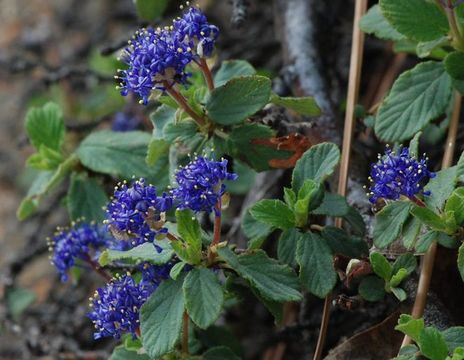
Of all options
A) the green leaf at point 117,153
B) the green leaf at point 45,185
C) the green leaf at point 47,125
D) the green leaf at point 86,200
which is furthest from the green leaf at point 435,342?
the green leaf at point 47,125

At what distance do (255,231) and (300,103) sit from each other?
306 millimetres

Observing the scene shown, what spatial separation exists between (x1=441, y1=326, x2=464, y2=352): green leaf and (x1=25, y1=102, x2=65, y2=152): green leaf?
4.05 feet

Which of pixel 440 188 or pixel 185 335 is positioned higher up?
pixel 440 188

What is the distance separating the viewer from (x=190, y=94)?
1.68 m

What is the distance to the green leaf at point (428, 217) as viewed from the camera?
1395 millimetres

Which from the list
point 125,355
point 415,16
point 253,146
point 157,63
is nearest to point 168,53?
point 157,63

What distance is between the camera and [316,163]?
1554 mm

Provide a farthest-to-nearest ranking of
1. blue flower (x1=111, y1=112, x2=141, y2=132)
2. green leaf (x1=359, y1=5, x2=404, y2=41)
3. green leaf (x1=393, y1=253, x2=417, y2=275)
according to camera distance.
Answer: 1. blue flower (x1=111, y1=112, x2=141, y2=132)
2. green leaf (x1=359, y1=5, x2=404, y2=41)
3. green leaf (x1=393, y1=253, x2=417, y2=275)

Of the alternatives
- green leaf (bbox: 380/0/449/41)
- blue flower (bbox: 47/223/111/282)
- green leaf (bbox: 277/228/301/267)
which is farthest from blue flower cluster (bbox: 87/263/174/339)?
green leaf (bbox: 380/0/449/41)

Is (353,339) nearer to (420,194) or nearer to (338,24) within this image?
(420,194)

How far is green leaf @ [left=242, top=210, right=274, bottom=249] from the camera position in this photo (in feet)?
5.13

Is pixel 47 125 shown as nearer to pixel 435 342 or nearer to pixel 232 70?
pixel 232 70

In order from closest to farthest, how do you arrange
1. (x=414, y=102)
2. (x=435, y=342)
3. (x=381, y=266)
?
(x=435, y=342) → (x=381, y=266) → (x=414, y=102)

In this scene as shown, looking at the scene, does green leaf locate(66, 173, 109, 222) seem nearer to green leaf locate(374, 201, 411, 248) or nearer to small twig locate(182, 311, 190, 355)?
small twig locate(182, 311, 190, 355)
